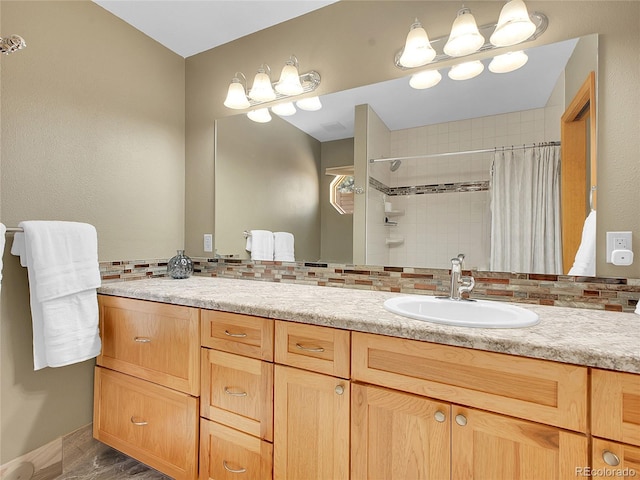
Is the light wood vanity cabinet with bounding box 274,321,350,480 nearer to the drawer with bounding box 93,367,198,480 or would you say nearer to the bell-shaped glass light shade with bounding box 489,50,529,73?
the drawer with bounding box 93,367,198,480

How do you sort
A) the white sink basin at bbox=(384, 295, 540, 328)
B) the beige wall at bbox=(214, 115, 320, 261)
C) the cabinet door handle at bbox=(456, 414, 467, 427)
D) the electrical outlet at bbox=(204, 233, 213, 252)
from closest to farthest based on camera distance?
the cabinet door handle at bbox=(456, 414, 467, 427) → the white sink basin at bbox=(384, 295, 540, 328) → the beige wall at bbox=(214, 115, 320, 261) → the electrical outlet at bbox=(204, 233, 213, 252)

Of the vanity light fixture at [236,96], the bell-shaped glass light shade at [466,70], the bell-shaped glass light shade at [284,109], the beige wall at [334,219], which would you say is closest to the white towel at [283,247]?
the beige wall at [334,219]

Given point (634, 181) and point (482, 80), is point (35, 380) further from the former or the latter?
Result: point (634, 181)

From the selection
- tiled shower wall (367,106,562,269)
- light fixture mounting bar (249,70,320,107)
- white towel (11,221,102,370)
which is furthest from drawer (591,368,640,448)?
white towel (11,221,102,370)

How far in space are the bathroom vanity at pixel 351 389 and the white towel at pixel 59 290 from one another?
4.9 inches

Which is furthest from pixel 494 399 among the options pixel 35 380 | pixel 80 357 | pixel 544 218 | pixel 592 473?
pixel 35 380

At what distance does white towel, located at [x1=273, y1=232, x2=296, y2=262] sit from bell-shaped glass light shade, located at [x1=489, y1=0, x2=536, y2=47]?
135 centimetres

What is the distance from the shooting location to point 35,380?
4.88ft

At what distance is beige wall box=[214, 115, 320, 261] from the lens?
181 centimetres

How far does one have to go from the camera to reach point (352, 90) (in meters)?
1.69

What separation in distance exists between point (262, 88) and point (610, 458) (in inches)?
80.1

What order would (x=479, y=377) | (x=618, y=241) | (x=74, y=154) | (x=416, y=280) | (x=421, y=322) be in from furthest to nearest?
(x=74, y=154) → (x=416, y=280) → (x=618, y=241) → (x=421, y=322) → (x=479, y=377)

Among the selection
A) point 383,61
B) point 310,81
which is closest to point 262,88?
→ point 310,81

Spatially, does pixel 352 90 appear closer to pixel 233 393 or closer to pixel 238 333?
pixel 238 333
